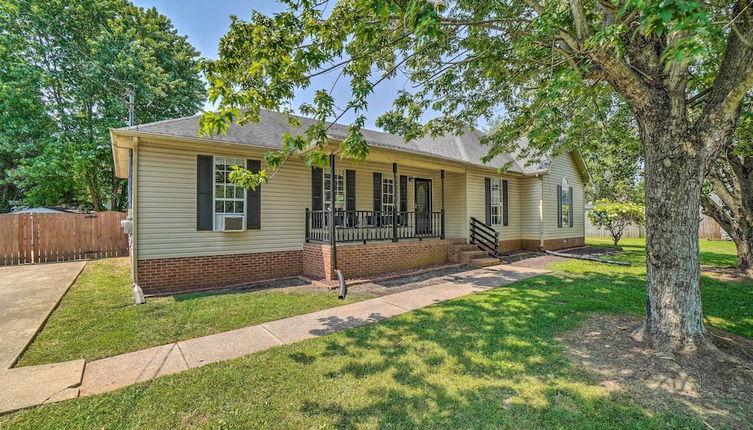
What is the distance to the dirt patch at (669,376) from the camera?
8.48ft

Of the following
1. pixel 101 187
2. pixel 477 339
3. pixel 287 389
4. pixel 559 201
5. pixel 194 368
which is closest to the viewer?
pixel 287 389

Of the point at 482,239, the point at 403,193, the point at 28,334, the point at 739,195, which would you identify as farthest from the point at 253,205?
the point at 739,195

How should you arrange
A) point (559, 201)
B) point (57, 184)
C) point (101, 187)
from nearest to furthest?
1. point (559, 201)
2. point (57, 184)
3. point (101, 187)

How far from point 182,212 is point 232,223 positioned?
1.12 metres

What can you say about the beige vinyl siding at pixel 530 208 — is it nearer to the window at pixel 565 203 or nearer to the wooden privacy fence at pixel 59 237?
the window at pixel 565 203

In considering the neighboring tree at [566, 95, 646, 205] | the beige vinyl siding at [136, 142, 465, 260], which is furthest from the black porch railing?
the neighboring tree at [566, 95, 646, 205]

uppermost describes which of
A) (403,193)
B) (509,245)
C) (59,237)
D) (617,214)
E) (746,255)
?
(403,193)

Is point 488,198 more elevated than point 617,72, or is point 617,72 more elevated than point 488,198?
point 617,72

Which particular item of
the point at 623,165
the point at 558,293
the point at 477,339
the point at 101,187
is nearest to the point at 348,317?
the point at 477,339

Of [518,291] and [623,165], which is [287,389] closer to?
[518,291]

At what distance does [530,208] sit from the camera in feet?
44.6

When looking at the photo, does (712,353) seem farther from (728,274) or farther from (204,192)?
(204,192)

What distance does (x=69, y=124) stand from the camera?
1512cm

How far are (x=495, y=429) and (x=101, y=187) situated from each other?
24.1m
